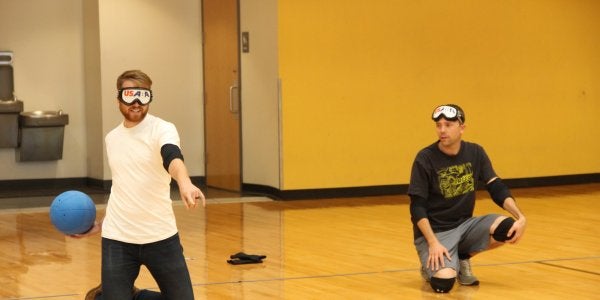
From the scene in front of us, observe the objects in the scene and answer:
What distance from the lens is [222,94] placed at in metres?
13.7

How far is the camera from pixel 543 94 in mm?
13969

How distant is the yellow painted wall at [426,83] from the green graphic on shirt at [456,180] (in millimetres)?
5705

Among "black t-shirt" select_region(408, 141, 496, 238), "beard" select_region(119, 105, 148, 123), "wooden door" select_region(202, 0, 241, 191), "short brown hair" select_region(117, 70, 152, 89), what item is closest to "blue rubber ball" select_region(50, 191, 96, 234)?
"beard" select_region(119, 105, 148, 123)

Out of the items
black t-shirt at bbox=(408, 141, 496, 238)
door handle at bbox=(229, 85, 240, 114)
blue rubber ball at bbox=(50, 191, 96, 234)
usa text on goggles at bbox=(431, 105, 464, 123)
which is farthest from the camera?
door handle at bbox=(229, 85, 240, 114)

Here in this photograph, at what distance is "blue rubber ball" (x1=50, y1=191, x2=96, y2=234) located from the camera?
522cm

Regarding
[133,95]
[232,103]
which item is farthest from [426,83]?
[133,95]

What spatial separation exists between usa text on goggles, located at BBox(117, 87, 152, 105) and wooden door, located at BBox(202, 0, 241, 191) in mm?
8340

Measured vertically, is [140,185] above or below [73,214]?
above

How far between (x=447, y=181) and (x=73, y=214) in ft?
9.22

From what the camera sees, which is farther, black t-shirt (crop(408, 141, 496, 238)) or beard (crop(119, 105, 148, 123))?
black t-shirt (crop(408, 141, 496, 238))

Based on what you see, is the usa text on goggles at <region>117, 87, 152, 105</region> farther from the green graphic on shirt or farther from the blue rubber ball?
the green graphic on shirt

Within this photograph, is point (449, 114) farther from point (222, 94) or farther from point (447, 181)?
point (222, 94)

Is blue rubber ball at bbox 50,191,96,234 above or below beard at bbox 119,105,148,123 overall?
below

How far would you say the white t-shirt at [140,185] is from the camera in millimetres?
4922
